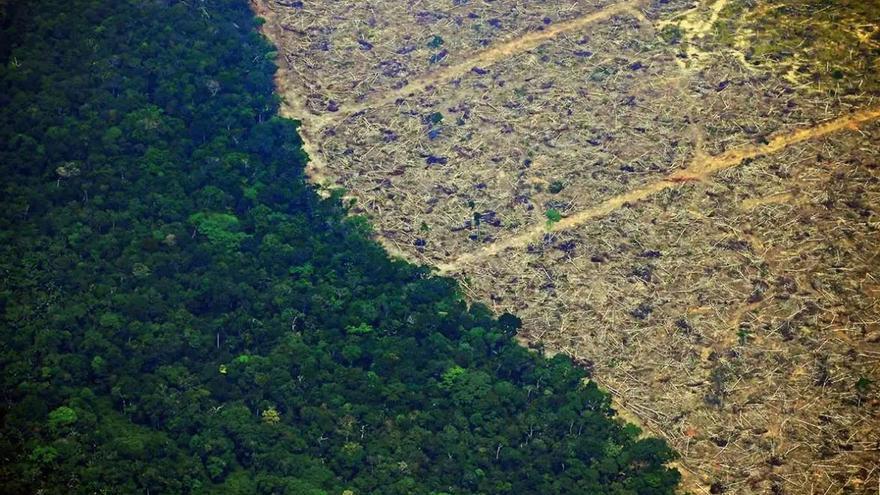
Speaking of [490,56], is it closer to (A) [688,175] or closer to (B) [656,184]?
(B) [656,184]

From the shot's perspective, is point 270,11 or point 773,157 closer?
point 773,157

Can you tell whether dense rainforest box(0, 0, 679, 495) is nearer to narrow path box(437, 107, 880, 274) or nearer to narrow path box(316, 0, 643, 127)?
narrow path box(437, 107, 880, 274)

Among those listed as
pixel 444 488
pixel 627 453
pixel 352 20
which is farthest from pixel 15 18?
pixel 627 453

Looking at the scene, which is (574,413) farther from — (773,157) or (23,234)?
(23,234)

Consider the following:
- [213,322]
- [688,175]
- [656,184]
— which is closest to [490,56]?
[656,184]

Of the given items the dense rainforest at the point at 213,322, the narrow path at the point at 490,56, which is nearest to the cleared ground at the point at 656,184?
the narrow path at the point at 490,56

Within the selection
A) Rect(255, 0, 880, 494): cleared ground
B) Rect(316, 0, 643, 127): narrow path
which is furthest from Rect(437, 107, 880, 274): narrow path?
Rect(316, 0, 643, 127): narrow path
